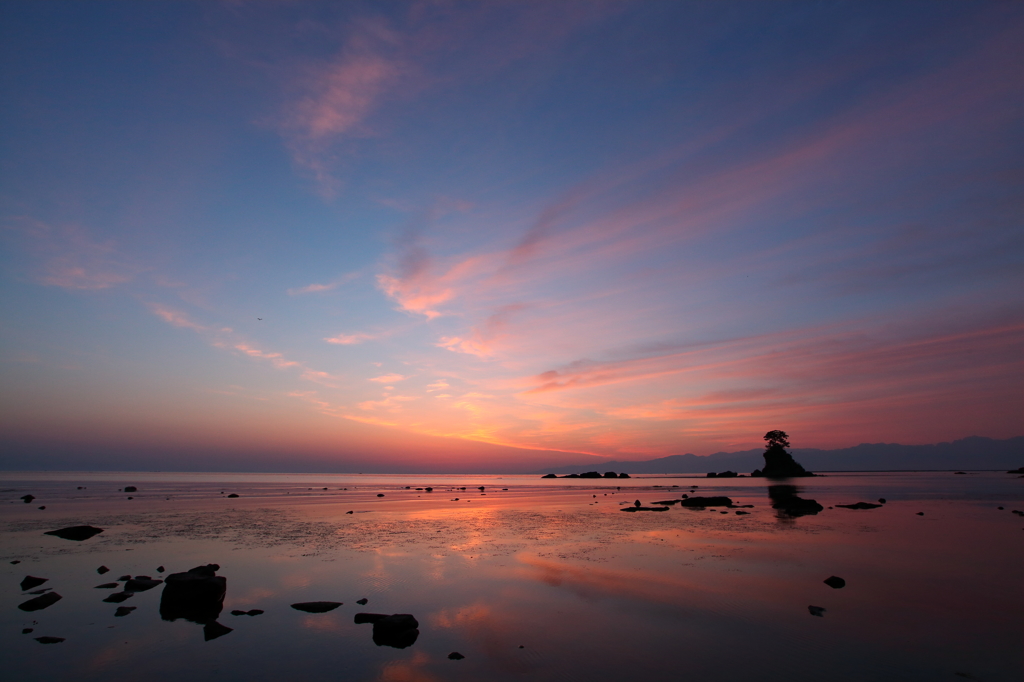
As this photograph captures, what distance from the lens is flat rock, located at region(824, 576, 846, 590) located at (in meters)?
19.9

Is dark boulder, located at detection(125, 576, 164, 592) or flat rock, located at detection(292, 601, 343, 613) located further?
dark boulder, located at detection(125, 576, 164, 592)

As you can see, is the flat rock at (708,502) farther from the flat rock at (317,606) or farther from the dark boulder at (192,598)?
the dark boulder at (192,598)

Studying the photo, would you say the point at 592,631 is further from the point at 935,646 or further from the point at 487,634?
the point at 935,646

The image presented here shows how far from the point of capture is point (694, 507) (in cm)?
6059

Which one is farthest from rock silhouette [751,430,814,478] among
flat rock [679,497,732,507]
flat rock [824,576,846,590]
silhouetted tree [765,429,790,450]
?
flat rock [824,576,846,590]

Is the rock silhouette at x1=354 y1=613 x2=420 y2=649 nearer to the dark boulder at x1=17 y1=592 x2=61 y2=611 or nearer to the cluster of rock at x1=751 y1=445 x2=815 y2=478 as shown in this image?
the dark boulder at x1=17 y1=592 x2=61 y2=611

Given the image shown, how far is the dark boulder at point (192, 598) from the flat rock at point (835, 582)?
24648 mm

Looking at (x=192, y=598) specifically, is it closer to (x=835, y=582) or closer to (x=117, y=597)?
(x=117, y=597)

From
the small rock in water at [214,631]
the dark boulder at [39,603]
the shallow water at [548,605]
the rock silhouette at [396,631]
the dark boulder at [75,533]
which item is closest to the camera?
the shallow water at [548,605]

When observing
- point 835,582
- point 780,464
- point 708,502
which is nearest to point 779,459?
point 780,464

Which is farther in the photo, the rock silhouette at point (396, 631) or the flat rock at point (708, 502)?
the flat rock at point (708, 502)

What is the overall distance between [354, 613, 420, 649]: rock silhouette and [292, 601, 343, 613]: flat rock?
133 inches

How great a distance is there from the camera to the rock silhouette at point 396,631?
14.2 meters

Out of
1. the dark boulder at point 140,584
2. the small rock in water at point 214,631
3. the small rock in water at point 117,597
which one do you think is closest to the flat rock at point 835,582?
the small rock in water at point 214,631
